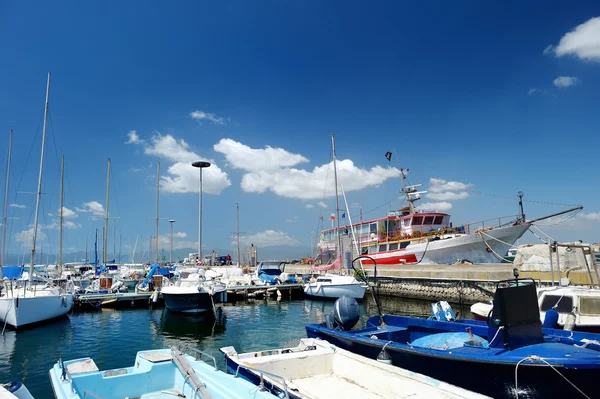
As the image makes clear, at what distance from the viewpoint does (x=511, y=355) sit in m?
7.15

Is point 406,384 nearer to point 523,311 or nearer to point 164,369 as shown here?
point 523,311

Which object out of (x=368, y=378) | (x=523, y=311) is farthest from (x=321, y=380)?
(x=523, y=311)

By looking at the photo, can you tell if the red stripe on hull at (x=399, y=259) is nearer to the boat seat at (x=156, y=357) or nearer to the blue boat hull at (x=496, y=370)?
the blue boat hull at (x=496, y=370)

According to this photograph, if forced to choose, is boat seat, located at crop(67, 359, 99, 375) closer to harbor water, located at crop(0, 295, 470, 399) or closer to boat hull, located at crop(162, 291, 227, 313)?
harbor water, located at crop(0, 295, 470, 399)

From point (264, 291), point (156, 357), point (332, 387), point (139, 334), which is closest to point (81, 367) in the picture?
point (156, 357)

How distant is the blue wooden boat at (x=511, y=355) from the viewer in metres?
6.53

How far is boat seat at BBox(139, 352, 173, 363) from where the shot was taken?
8211mm

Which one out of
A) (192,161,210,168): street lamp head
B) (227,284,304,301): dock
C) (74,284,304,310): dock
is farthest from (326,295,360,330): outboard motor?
(192,161,210,168): street lamp head

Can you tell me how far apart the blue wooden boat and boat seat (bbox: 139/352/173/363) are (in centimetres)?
455

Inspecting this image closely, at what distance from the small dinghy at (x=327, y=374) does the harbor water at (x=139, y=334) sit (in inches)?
166

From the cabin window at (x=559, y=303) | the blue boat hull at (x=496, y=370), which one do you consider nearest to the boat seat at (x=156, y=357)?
the blue boat hull at (x=496, y=370)

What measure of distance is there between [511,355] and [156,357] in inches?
285

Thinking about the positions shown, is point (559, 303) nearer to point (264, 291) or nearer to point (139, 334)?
point (139, 334)

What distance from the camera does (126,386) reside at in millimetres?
7586
